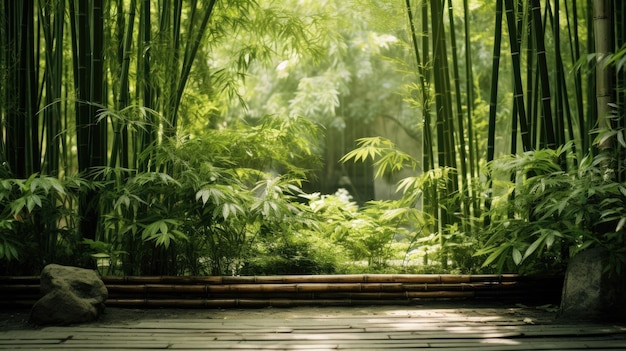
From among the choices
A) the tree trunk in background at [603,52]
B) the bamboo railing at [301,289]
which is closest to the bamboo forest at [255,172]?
the tree trunk in background at [603,52]

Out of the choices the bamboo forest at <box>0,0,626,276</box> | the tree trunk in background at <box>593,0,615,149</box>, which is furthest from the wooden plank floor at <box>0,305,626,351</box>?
the tree trunk in background at <box>593,0,615,149</box>

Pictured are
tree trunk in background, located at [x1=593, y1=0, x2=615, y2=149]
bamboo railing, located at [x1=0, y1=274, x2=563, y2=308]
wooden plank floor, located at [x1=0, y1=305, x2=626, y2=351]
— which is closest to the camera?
wooden plank floor, located at [x1=0, y1=305, x2=626, y2=351]

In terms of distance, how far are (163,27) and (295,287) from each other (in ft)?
5.16

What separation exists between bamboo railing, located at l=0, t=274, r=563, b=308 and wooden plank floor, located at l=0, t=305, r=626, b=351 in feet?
0.39

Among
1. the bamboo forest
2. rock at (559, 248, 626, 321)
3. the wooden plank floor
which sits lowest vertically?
the wooden plank floor

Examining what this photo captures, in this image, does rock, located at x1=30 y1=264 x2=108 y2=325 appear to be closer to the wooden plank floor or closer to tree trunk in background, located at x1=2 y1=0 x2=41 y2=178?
the wooden plank floor

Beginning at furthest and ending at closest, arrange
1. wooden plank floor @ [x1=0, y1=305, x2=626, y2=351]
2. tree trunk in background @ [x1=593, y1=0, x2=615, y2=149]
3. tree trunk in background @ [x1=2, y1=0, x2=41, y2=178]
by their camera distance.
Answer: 1. tree trunk in background @ [x1=2, y1=0, x2=41, y2=178]
2. tree trunk in background @ [x1=593, y1=0, x2=615, y2=149]
3. wooden plank floor @ [x1=0, y1=305, x2=626, y2=351]

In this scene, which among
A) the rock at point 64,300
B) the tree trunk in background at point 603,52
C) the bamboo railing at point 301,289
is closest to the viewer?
the rock at point 64,300

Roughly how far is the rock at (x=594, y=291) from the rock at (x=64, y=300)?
193 centimetres

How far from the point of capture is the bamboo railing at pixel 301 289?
10.5ft

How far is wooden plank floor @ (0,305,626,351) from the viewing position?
243 centimetres

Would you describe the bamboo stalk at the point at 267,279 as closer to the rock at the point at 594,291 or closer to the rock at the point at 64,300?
the rock at the point at 64,300

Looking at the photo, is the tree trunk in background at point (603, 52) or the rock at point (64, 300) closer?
the rock at point (64, 300)

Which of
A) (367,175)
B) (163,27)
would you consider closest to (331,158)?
(367,175)
